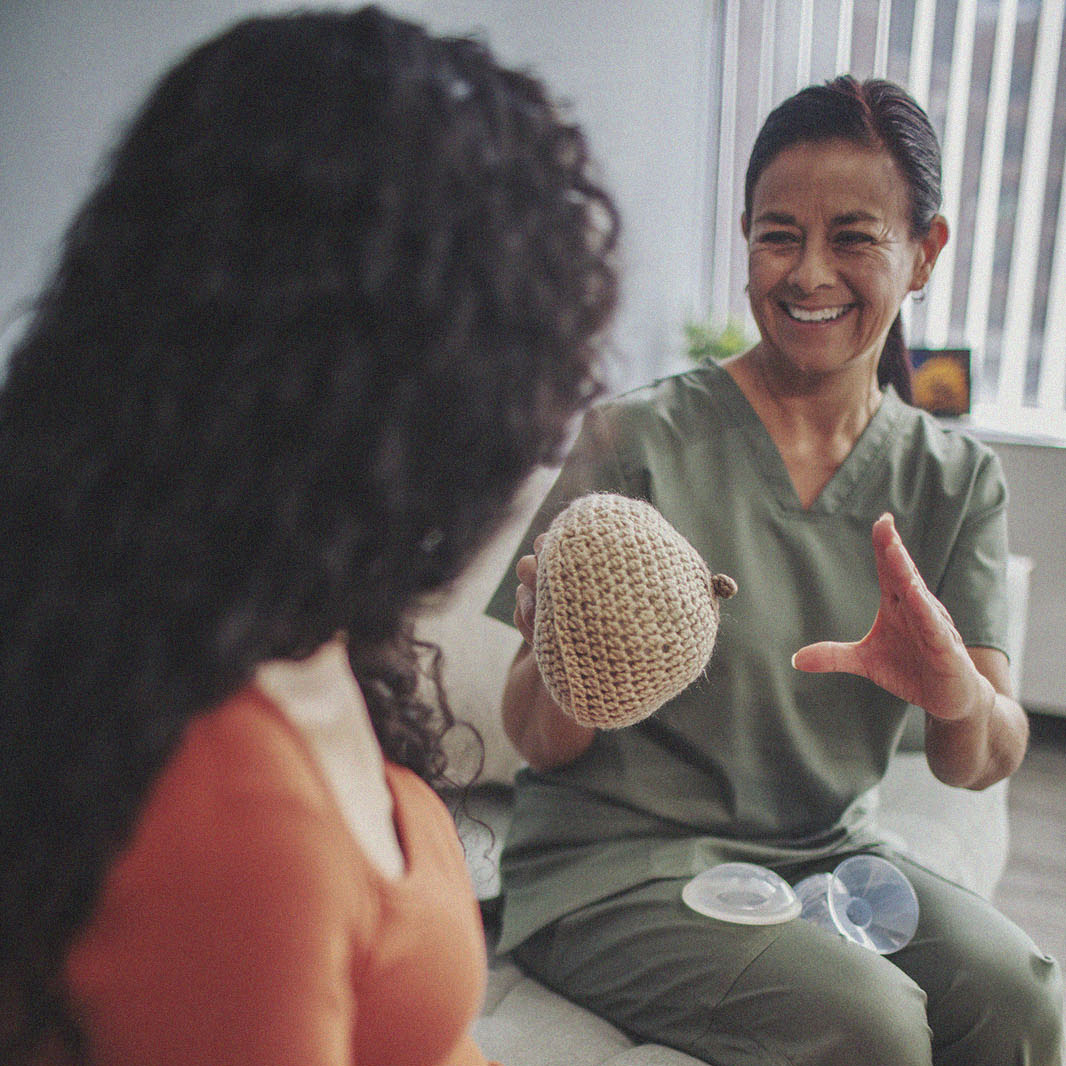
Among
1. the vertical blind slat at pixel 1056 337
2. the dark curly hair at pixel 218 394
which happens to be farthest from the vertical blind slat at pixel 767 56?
the dark curly hair at pixel 218 394

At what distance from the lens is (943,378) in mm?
2449

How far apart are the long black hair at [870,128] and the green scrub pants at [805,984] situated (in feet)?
2.57

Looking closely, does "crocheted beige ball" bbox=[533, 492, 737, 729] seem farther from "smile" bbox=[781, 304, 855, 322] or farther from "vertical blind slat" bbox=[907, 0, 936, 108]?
"vertical blind slat" bbox=[907, 0, 936, 108]

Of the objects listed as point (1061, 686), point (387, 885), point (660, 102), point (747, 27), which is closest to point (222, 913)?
point (387, 885)

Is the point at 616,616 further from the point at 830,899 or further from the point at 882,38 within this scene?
the point at 882,38

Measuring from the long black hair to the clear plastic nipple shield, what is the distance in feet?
2.40

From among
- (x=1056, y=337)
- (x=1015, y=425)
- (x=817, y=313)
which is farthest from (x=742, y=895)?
(x=1056, y=337)

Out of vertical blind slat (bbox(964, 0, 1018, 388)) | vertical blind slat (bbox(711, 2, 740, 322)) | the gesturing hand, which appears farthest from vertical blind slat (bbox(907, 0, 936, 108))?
the gesturing hand

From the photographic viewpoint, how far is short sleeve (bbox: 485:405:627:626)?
3.59 feet

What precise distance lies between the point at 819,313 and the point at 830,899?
65 cm

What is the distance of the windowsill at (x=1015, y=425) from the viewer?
2.36 metres

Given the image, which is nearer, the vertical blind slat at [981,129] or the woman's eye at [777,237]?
the woman's eye at [777,237]

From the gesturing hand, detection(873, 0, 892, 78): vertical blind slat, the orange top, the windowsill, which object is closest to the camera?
the orange top

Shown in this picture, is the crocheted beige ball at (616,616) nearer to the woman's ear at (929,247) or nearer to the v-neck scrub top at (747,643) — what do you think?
the v-neck scrub top at (747,643)
